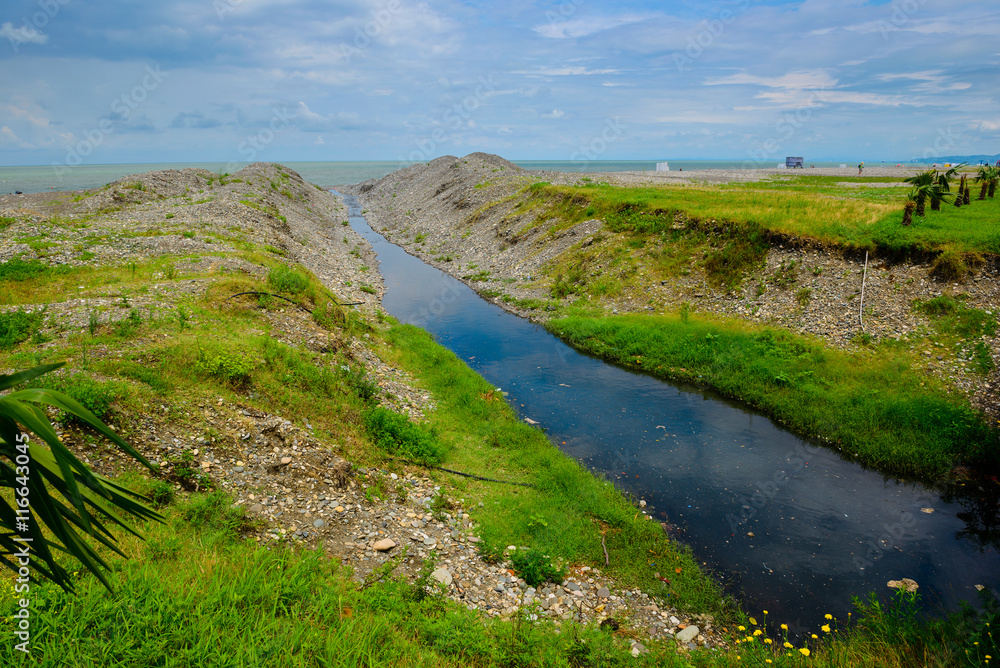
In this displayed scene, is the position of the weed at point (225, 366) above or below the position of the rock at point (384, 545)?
above

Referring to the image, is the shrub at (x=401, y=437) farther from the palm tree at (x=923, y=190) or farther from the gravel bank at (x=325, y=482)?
the palm tree at (x=923, y=190)

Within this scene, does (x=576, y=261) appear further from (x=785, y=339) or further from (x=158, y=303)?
(x=158, y=303)

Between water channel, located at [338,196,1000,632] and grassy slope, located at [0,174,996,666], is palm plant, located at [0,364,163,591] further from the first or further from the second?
water channel, located at [338,196,1000,632]

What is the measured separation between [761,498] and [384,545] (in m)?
10.5

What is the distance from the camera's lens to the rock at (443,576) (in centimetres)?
966

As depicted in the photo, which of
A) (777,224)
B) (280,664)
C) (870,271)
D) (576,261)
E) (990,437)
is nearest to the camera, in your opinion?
(280,664)

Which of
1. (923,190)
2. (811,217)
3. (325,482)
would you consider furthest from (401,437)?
(923,190)

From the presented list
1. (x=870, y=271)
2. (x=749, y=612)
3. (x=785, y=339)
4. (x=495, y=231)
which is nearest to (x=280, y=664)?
(x=749, y=612)

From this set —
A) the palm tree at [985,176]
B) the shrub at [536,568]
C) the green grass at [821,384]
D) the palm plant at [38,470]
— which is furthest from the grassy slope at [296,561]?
the palm tree at [985,176]

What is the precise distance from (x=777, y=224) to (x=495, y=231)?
26.6 meters

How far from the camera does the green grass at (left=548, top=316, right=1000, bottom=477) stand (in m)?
15.5

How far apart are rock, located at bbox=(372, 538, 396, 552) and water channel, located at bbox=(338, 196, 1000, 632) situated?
23.4 ft

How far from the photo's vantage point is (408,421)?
51.4ft

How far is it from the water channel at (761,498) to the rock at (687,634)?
1.82 m
